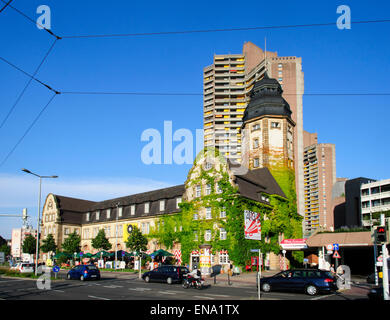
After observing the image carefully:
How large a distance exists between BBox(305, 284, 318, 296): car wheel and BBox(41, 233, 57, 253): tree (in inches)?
2288

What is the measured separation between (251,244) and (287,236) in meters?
10.1

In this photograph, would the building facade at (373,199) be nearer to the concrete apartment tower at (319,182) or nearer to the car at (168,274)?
the concrete apartment tower at (319,182)

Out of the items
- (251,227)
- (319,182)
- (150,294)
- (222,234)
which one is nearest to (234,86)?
(319,182)

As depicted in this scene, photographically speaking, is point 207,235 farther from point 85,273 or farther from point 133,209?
point 133,209

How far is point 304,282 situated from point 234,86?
114 m

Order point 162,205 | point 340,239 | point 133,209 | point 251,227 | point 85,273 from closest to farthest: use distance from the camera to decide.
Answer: point 251,227, point 85,273, point 340,239, point 162,205, point 133,209

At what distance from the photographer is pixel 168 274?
31.0 metres

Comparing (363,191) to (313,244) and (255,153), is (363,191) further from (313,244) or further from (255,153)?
(313,244)

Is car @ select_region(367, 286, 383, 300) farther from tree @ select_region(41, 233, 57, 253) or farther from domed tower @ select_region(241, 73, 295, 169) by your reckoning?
tree @ select_region(41, 233, 57, 253)

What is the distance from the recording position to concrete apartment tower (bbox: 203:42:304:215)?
11506cm

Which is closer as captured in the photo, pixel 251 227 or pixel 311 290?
pixel 251 227

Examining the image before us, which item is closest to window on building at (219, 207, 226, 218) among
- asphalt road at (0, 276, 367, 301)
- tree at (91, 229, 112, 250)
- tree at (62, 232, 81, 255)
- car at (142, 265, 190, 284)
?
car at (142, 265, 190, 284)

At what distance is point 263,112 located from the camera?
5797 centimetres
